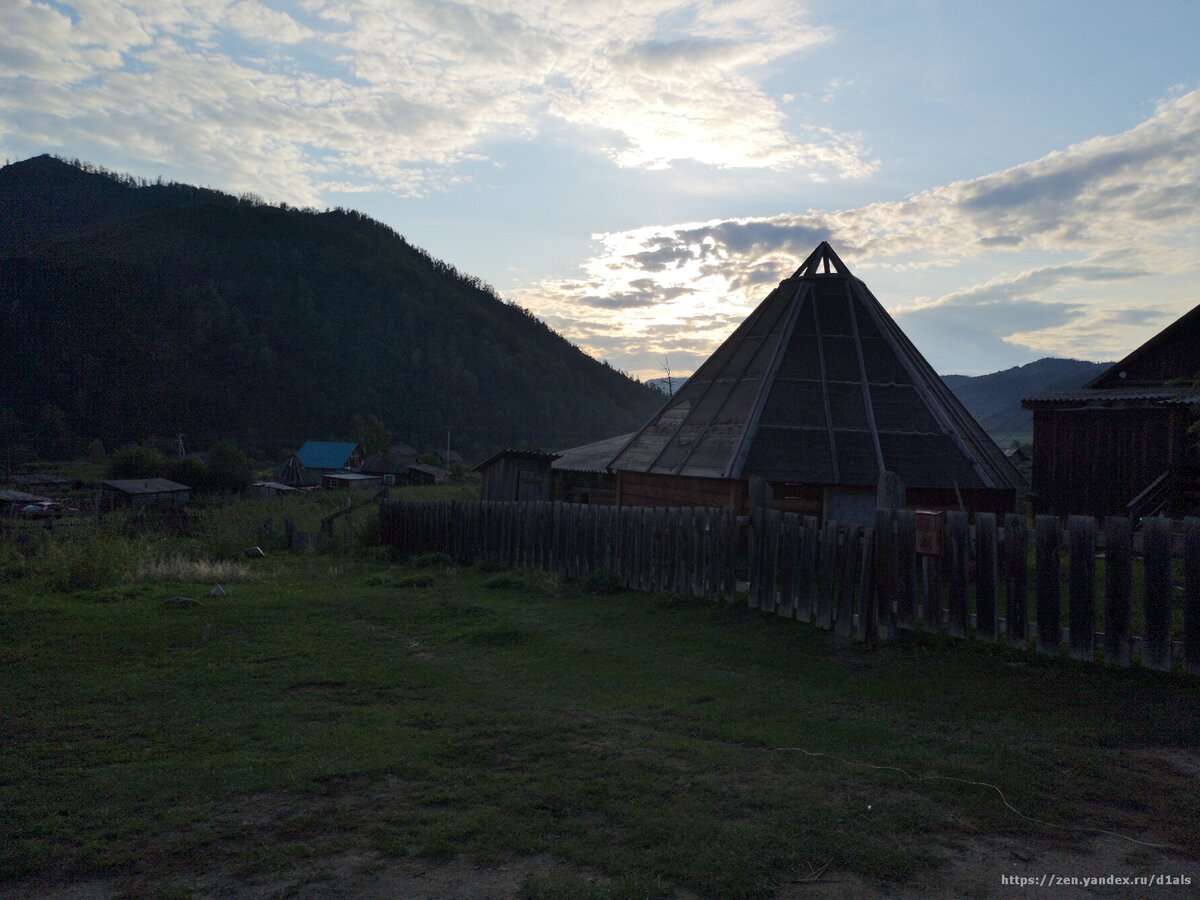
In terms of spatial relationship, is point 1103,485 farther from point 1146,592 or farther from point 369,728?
point 369,728

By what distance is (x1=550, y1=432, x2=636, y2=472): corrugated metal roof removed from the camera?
970 inches

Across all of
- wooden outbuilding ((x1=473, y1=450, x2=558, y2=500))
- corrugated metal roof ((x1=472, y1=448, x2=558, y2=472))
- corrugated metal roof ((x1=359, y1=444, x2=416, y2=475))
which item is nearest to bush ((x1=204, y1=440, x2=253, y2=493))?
corrugated metal roof ((x1=359, y1=444, x2=416, y2=475))

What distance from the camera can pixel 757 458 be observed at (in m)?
14.1

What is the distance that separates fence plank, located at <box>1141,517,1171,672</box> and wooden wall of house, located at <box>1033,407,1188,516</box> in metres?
13.7

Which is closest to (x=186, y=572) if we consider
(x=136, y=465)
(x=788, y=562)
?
(x=788, y=562)

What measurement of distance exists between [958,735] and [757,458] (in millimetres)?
8594

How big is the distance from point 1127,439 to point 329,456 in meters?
66.4

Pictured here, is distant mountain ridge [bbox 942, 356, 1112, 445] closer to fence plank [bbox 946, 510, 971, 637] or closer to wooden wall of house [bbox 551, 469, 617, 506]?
wooden wall of house [bbox 551, 469, 617, 506]

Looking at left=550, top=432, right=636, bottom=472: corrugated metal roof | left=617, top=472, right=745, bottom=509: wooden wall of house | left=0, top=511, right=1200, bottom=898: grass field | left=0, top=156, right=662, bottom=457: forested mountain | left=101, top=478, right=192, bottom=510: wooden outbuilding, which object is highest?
→ left=0, top=156, right=662, bottom=457: forested mountain

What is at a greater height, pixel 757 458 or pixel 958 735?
pixel 757 458

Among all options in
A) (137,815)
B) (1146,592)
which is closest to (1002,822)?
(1146,592)

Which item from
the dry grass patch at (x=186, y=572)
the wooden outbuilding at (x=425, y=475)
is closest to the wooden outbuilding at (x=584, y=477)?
the dry grass patch at (x=186, y=572)

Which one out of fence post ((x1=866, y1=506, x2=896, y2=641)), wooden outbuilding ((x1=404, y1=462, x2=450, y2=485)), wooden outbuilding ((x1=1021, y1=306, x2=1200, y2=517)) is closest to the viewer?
fence post ((x1=866, y1=506, x2=896, y2=641))

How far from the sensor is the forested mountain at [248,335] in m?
74.8
